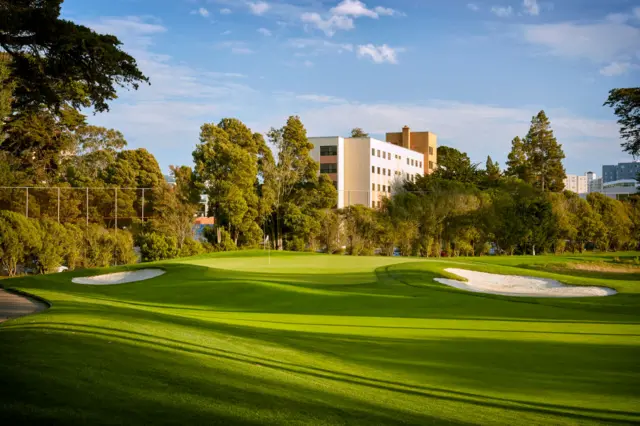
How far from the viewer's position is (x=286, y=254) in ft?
103

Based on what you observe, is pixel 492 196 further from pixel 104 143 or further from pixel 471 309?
pixel 104 143

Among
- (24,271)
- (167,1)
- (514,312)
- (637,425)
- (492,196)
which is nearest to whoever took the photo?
(637,425)

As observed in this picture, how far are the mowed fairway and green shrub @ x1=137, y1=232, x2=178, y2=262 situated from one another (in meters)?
21.9

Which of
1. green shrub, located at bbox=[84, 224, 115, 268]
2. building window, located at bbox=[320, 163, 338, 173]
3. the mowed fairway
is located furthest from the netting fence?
building window, located at bbox=[320, 163, 338, 173]

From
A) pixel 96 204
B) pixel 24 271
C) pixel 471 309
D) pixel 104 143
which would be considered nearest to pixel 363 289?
pixel 471 309

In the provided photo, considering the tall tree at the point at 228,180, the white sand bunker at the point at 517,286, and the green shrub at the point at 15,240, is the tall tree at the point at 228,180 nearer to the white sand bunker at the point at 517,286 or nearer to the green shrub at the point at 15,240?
the green shrub at the point at 15,240

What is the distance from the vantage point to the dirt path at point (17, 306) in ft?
38.2

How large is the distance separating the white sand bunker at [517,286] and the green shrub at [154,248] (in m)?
19.6

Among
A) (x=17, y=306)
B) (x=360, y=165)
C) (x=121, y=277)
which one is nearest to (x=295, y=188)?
(x=121, y=277)

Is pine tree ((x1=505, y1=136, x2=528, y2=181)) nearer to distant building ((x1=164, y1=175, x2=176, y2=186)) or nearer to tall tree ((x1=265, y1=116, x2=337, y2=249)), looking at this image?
tall tree ((x1=265, y1=116, x2=337, y2=249))

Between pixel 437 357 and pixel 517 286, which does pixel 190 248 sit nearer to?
pixel 517 286

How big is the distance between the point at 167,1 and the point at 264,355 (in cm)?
2247

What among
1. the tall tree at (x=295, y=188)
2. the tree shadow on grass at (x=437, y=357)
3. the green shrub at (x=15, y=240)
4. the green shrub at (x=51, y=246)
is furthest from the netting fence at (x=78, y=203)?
the tree shadow on grass at (x=437, y=357)

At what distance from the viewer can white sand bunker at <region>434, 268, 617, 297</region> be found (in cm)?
2044
